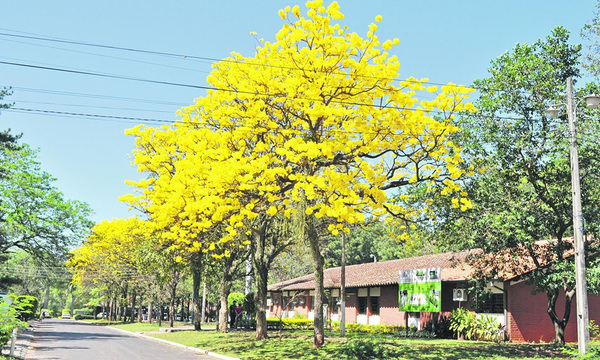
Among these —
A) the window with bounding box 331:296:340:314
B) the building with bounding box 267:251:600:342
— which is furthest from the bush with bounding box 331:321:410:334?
the window with bounding box 331:296:340:314

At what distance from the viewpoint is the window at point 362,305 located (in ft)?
130

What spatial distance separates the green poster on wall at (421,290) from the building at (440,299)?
43cm

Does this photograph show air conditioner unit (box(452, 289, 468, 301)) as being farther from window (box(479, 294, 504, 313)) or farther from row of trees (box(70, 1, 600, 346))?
row of trees (box(70, 1, 600, 346))

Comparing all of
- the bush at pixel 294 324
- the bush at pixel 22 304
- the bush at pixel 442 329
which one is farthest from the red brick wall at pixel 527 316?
the bush at pixel 22 304

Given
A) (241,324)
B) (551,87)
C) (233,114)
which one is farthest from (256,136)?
(241,324)

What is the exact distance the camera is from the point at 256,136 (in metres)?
19.6

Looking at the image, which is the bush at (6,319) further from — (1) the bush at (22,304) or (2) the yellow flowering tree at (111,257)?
(2) the yellow flowering tree at (111,257)

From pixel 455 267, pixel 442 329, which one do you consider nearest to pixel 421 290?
pixel 442 329

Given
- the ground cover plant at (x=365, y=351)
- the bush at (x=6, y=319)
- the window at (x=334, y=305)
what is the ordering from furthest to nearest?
1. the window at (x=334, y=305)
2. the ground cover plant at (x=365, y=351)
3. the bush at (x=6, y=319)

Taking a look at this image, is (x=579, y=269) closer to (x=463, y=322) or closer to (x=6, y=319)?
(x=463, y=322)

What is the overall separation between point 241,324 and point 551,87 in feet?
106

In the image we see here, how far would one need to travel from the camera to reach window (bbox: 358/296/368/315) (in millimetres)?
39647

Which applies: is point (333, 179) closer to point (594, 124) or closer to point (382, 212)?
point (382, 212)

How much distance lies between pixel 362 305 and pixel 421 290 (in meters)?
11.5
